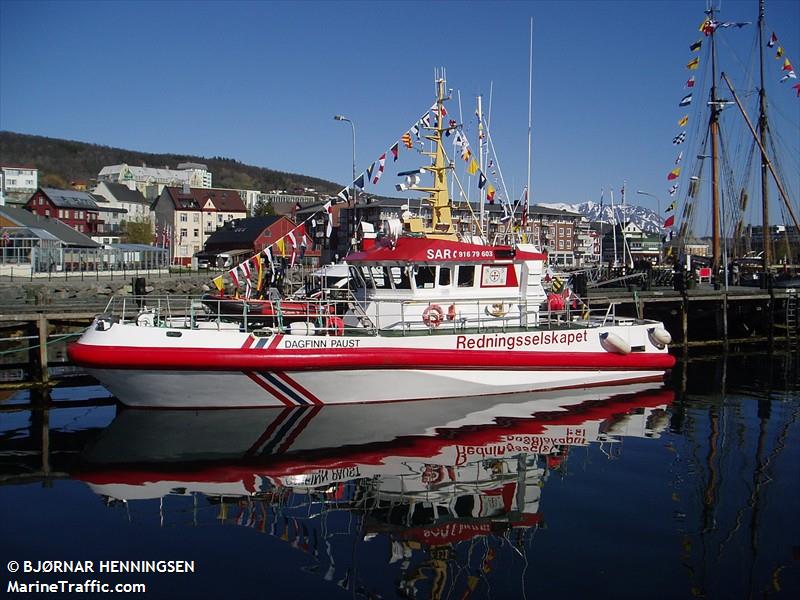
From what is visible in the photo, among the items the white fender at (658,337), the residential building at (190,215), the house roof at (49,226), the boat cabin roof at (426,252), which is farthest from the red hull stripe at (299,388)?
the residential building at (190,215)

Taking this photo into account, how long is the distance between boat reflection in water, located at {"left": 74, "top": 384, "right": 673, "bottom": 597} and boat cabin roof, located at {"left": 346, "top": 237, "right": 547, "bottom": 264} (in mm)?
3105

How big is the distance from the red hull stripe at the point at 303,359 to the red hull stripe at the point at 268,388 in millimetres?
204

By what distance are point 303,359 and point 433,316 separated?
3.17m

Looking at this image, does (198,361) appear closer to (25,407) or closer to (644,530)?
(25,407)

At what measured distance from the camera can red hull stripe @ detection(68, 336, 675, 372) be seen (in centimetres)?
1202

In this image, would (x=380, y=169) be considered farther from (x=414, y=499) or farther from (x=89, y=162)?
(x=89, y=162)

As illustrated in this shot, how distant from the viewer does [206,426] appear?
1207 centimetres

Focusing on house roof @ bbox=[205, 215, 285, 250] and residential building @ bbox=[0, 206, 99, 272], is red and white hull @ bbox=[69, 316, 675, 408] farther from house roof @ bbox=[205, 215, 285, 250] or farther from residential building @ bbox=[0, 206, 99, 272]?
house roof @ bbox=[205, 215, 285, 250]

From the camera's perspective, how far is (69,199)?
72000 mm

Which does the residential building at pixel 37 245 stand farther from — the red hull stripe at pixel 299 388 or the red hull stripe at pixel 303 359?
the red hull stripe at pixel 299 388

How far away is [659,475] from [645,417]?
3.85m

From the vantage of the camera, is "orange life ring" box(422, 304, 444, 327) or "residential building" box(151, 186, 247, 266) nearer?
"orange life ring" box(422, 304, 444, 327)

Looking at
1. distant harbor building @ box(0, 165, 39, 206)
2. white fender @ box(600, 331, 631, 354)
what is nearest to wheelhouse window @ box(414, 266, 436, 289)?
white fender @ box(600, 331, 631, 354)

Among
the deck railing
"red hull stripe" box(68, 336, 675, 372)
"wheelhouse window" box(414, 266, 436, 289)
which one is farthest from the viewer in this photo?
"wheelhouse window" box(414, 266, 436, 289)
